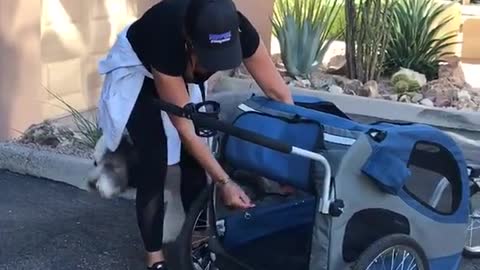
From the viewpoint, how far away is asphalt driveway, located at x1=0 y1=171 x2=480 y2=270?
17.6 feet

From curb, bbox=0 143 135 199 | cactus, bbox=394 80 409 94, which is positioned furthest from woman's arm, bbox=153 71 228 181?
cactus, bbox=394 80 409 94

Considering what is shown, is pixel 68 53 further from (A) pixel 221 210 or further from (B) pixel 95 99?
(A) pixel 221 210

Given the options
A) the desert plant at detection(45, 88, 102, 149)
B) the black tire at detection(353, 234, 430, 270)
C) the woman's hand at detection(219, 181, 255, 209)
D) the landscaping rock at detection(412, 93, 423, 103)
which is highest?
the woman's hand at detection(219, 181, 255, 209)

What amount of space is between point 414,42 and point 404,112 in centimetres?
168

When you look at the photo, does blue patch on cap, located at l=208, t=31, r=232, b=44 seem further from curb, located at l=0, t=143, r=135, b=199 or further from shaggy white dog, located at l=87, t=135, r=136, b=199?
curb, located at l=0, t=143, r=135, b=199

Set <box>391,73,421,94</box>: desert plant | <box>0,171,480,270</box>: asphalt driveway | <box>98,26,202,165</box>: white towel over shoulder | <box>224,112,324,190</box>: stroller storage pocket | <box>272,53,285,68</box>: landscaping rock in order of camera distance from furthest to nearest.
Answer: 1. <box>272,53,285,68</box>: landscaping rock
2. <box>391,73,421,94</box>: desert plant
3. <box>0,171,480,270</box>: asphalt driveway
4. <box>98,26,202,165</box>: white towel over shoulder
5. <box>224,112,324,190</box>: stroller storage pocket

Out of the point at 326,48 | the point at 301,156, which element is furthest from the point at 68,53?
the point at 301,156

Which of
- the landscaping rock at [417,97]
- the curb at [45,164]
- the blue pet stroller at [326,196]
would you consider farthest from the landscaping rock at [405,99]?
the blue pet stroller at [326,196]

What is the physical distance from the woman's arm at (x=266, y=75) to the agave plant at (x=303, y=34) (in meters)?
3.86

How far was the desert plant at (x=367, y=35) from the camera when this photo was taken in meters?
8.21

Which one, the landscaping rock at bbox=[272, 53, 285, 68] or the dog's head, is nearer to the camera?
the dog's head

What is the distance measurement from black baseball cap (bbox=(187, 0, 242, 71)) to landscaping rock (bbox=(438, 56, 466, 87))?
14.6 feet

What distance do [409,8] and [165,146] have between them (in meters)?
4.71

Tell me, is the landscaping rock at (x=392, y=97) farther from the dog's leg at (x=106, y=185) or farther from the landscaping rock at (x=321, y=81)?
the dog's leg at (x=106, y=185)
